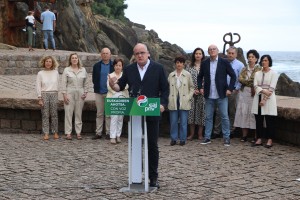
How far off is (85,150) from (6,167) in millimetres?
1796

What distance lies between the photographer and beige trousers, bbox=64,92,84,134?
11.7m

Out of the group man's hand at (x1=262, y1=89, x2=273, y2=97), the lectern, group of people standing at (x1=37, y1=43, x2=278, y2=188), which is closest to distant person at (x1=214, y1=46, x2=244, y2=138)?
group of people standing at (x1=37, y1=43, x2=278, y2=188)

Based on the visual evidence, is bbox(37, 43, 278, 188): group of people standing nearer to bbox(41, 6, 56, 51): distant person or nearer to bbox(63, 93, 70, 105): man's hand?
bbox(63, 93, 70, 105): man's hand

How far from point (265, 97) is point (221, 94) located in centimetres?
74

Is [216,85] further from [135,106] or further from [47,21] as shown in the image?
[47,21]

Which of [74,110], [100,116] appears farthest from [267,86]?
[74,110]

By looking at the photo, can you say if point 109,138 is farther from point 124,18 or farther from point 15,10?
point 124,18

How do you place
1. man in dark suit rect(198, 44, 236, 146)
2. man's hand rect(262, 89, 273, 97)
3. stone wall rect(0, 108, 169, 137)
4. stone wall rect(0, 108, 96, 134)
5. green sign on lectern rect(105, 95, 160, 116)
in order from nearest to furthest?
1. green sign on lectern rect(105, 95, 160, 116)
2. man's hand rect(262, 89, 273, 97)
3. man in dark suit rect(198, 44, 236, 146)
4. stone wall rect(0, 108, 169, 137)
5. stone wall rect(0, 108, 96, 134)

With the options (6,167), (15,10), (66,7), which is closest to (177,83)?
(6,167)

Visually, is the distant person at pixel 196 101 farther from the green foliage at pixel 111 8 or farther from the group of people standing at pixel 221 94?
the green foliage at pixel 111 8

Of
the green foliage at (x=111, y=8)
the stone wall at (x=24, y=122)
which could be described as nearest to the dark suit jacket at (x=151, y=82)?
the stone wall at (x=24, y=122)

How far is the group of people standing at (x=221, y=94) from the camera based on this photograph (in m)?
10.7

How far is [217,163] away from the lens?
9406mm

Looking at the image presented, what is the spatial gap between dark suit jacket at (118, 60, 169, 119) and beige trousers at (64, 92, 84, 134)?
3.93 meters
